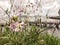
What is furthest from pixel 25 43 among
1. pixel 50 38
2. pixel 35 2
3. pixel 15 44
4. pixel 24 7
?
pixel 50 38

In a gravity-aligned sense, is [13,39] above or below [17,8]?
below

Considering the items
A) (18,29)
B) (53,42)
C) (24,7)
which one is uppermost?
(24,7)

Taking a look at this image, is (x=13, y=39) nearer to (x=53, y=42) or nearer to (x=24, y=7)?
(x=24, y=7)

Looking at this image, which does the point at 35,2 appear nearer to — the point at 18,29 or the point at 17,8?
the point at 17,8

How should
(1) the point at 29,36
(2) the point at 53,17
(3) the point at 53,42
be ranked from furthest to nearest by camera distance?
(2) the point at 53,17 → (3) the point at 53,42 → (1) the point at 29,36

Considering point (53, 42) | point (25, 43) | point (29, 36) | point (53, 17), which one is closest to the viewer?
point (25, 43)

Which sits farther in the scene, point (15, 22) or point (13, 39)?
point (13, 39)

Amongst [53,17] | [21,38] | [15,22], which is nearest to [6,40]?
[21,38]

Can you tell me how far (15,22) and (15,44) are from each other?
0.38m

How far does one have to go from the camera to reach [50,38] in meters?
2.99

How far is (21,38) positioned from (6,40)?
20 cm

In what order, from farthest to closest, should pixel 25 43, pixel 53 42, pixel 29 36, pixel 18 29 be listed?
pixel 53 42 < pixel 29 36 < pixel 25 43 < pixel 18 29

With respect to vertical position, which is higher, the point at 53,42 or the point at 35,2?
the point at 35,2

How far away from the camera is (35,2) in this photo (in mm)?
2564
